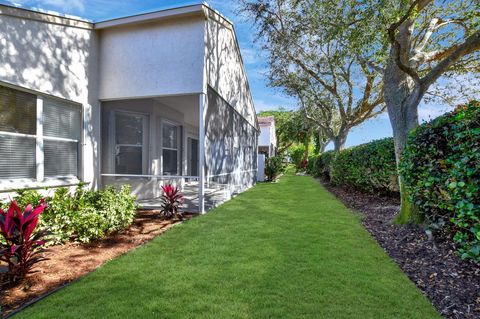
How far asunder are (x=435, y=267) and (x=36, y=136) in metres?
7.52

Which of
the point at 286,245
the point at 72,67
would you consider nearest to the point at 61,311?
the point at 286,245

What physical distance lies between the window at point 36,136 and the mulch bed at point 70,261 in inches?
83.0

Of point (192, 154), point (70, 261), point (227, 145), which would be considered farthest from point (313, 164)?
point (70, 261)

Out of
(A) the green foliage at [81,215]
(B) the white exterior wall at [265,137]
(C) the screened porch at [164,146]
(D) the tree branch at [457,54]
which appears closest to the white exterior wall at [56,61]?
(C) the screened porch at [164,146]

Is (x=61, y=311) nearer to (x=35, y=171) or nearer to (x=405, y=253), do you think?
(x=35, y=171)

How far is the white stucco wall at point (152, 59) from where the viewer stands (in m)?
6.91

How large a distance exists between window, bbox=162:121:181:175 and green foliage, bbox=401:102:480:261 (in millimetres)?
7362

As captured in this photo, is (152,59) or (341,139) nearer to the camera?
(152,59)

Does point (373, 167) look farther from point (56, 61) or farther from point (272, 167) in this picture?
point (56, 61)

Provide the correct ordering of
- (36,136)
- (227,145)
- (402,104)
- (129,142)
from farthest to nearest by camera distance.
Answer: (227,145) < (129,142) < (402,104) < (36,136)

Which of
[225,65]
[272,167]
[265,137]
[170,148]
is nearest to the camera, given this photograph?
[225,65]

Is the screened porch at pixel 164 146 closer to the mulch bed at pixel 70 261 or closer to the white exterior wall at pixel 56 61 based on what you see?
the white exterior wall at pixel 56 61

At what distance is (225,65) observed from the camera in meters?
9.62

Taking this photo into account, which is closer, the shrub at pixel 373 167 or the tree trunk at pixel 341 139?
the shrub at pixel 373 167
